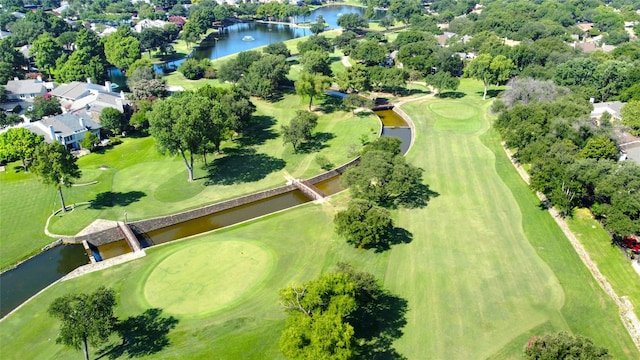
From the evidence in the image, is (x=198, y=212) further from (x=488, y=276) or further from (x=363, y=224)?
(x=488, y=276)

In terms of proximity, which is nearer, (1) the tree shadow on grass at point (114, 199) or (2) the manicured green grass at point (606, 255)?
(2) the manicured green grass at point (606, 255)

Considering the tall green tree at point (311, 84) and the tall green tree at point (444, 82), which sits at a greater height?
the tall green tree at point (311, 84)

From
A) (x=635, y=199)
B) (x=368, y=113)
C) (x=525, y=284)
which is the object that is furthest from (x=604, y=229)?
(x=368, y=113)

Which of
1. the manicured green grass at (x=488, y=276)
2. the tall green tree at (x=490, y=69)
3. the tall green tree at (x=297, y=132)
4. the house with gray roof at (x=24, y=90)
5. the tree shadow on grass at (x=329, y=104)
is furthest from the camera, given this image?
the tall green tree at (x=490, y=69)

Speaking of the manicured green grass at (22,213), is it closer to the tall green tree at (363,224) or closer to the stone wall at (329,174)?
the stone wall at (329,174)

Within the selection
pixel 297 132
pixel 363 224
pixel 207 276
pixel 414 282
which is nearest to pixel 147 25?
pixel 297 132

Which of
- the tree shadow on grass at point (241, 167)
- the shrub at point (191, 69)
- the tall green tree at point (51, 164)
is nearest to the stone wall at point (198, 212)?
the tree shadow on grass at point (241, 167)

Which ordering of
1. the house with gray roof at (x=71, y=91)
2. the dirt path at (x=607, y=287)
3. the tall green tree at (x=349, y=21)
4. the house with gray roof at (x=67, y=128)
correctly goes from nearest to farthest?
the dirt path at (x=607, y=287), the house with gray roof at (x=67, y=128), the house with gray roof at (x=71, y=91), the tall green tree at (x=349, y=21)
